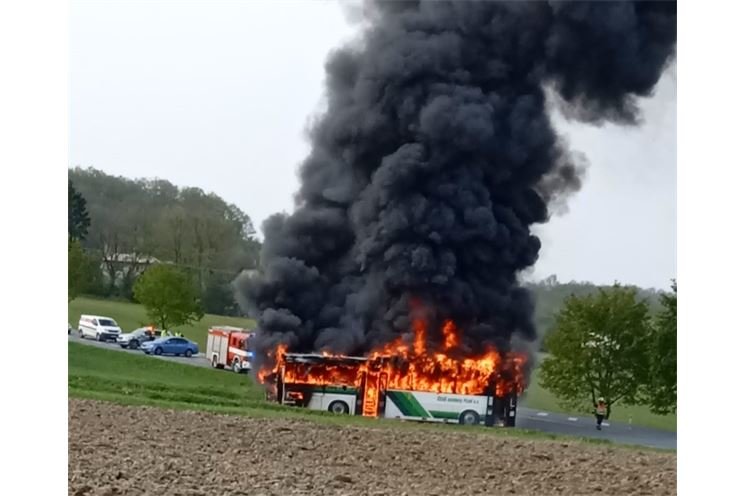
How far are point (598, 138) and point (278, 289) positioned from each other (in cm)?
279

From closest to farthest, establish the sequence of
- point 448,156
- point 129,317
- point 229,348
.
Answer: point 448,156, point 229,348, point 129,317

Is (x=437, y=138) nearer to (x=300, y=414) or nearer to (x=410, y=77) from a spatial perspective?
(x=410, y=77)

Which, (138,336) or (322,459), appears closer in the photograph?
(322,459)

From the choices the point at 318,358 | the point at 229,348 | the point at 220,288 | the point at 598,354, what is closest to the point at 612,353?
the point at 598,354

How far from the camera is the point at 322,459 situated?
9.58 metres

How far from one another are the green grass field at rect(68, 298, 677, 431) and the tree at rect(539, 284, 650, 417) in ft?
0.23

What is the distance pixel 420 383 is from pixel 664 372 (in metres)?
1.93

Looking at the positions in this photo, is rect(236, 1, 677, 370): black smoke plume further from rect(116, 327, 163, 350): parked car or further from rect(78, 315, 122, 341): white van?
rect(78, 315, 122, 341): white van

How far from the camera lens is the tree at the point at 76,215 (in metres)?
9.68

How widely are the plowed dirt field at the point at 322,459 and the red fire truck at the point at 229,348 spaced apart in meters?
0.43

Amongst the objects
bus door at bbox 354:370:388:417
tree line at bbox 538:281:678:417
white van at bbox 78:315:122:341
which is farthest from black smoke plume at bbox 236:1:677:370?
white van at bbox 78:315:122:341

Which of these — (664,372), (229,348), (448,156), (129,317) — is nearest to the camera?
(448,156)

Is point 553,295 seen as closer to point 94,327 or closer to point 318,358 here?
point 318,358

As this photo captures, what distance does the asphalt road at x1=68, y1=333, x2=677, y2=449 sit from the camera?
968 centimetres
